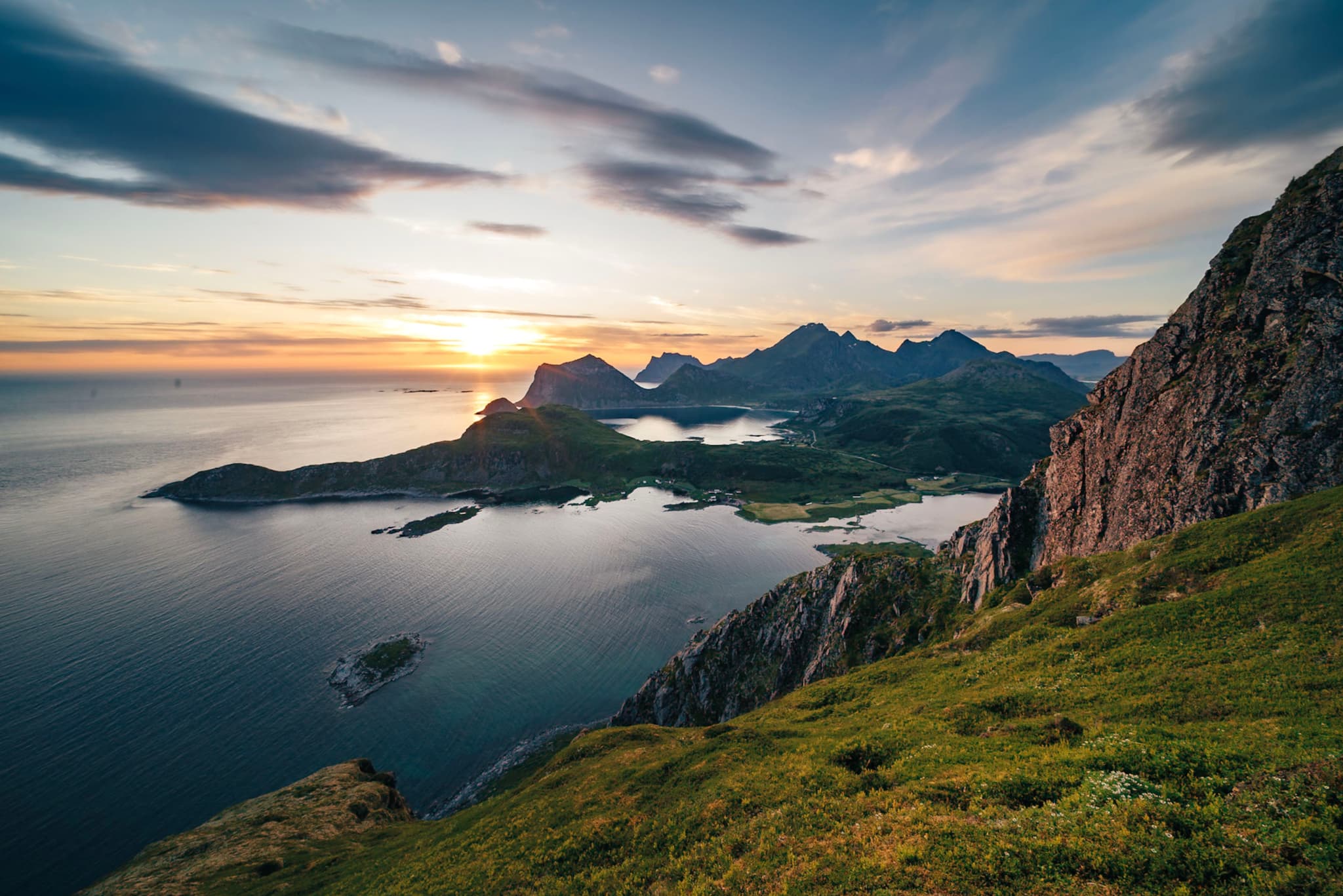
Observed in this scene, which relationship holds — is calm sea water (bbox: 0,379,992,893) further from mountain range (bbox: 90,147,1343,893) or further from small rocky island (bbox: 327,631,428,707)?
mountain range (bbox: 90,147,1343,893)

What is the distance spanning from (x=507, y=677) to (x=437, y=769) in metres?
21.8

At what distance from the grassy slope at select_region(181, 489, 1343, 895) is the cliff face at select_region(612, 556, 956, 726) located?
2288cm

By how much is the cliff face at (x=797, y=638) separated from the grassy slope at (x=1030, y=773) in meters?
22.9

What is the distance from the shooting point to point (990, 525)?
68.2m

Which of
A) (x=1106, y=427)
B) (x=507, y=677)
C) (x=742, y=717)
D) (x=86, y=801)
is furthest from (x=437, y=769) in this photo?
(x=1106, y=427)

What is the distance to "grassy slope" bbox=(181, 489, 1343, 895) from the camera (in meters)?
14.1

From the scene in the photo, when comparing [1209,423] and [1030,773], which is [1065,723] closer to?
[1030,773]

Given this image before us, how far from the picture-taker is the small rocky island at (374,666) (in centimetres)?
9244

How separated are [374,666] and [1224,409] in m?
137

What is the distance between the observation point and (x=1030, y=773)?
19.1 metres

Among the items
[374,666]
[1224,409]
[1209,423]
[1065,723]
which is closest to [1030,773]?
[1065,723]

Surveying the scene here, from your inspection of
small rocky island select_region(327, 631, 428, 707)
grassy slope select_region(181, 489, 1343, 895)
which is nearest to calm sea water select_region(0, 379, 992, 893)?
small rocky island select_region(327, 631, 428, 707)

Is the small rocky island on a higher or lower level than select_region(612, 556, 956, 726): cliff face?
lower

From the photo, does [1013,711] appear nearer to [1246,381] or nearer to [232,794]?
[1246,381]
